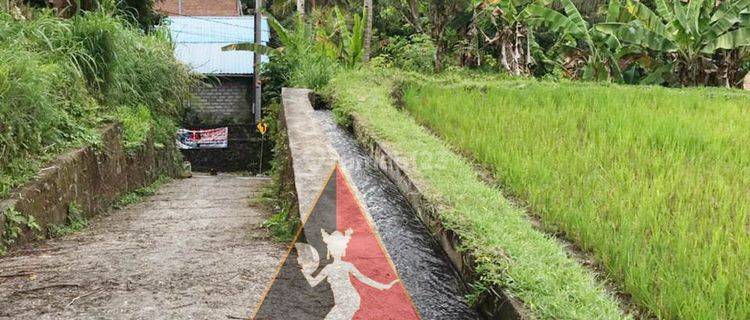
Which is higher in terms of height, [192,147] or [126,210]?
[126,210]

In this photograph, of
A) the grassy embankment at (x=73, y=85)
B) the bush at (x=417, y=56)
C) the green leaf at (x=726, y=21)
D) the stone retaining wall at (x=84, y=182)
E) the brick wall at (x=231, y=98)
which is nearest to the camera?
the stone retaining wall at (x=84, y=182)

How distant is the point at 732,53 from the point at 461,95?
26.5ft

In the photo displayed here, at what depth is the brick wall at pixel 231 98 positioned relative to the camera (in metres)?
20.5

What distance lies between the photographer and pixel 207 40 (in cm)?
2161

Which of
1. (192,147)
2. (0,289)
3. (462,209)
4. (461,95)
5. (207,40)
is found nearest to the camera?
(0,289)

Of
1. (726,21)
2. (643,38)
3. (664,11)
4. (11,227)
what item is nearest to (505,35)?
(664,11)

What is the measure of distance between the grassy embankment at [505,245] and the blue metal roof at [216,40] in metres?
15.7

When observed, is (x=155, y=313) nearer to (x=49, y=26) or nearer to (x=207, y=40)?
(x=49, y=26)

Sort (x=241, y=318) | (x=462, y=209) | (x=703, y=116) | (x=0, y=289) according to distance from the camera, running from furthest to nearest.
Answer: (x=703, y=116) < (x=462, y=209) < (x=0, y=289) < (x=241, y=318)

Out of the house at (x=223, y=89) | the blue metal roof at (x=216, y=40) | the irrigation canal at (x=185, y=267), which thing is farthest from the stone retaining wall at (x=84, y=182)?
the blue metal roof at (x=216, y=40)

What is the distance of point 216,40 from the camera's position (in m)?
21.6

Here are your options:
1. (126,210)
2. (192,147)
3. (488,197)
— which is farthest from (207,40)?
(488,197)

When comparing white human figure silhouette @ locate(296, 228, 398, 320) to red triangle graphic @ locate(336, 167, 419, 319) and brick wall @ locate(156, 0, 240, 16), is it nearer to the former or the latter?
red triangle graphic @ locate(336, 167, 419, 319)

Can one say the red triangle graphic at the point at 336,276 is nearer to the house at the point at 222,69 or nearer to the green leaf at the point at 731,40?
the green leaf at the point at 731,40
